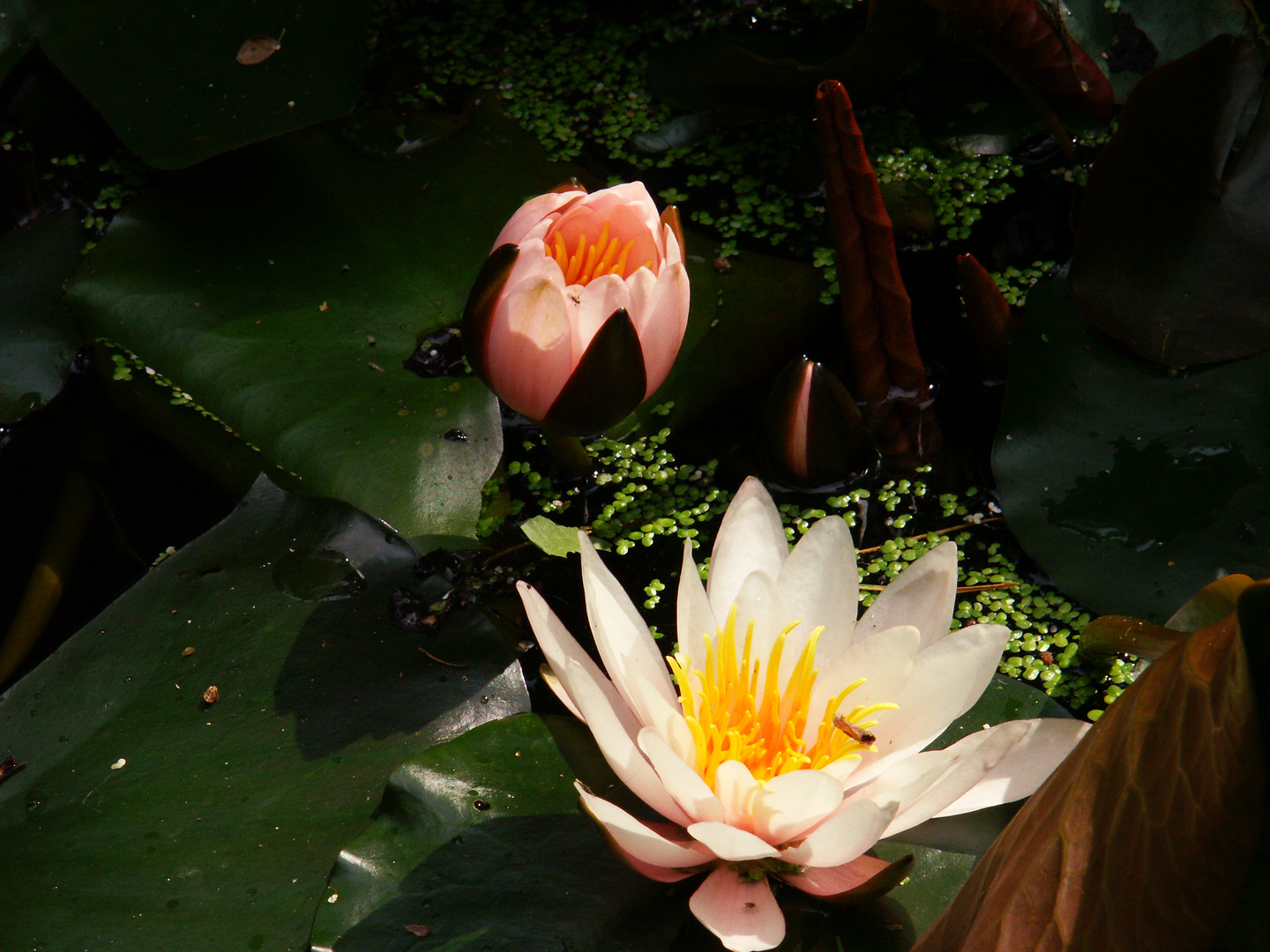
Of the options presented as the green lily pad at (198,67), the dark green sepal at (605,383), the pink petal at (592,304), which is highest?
the green lily pad at (198,67)

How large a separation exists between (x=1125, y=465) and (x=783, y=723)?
27.5 inches

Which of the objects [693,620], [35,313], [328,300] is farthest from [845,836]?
[35,313]

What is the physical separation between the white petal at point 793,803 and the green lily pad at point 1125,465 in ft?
2.03

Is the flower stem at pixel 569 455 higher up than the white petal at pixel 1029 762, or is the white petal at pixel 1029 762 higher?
the flower stem at pixel 569 455

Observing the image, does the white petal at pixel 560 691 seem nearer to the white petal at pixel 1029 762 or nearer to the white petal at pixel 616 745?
the white petal at pixel 616 745

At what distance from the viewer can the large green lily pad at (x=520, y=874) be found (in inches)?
34.8

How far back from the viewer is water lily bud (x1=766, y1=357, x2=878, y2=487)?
1.28 metres

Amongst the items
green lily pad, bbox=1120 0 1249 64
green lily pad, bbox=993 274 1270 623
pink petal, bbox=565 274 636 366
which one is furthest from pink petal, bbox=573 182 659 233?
green lily pad, bbox=1120 0 1249 64

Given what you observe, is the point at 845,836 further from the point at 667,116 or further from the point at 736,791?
the point at 667,116

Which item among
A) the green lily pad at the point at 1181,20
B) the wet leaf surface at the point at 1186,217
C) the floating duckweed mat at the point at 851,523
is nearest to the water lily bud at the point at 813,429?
the floating duckweed mat at the point at 851,523

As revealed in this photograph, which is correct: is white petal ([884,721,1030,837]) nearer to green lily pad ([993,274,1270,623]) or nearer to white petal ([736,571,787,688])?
white petal ([736,571,787,688])

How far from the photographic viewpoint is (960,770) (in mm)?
805

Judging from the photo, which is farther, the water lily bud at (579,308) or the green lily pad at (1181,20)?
the green lily pad at (1181,20)

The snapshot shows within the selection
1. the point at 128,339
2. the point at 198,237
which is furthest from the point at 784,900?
the point at 198,237
